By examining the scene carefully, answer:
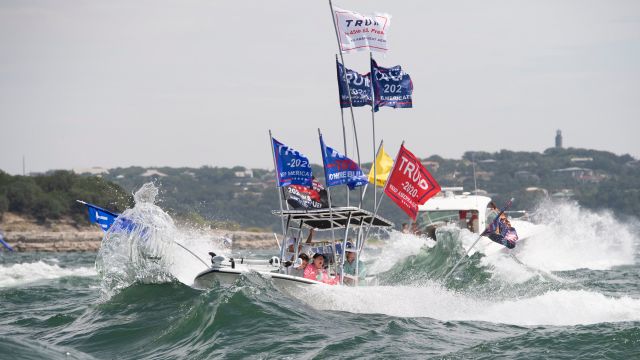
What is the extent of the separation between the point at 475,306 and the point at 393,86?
5.50 m

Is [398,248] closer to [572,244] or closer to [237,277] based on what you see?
[572,244]

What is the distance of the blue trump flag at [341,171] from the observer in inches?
791

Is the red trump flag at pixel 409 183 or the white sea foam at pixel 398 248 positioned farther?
the white sea foam at pixel 398 248

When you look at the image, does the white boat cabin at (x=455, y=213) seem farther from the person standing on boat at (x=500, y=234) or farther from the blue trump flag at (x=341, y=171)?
the blue trump flag at (x=341, y=171)

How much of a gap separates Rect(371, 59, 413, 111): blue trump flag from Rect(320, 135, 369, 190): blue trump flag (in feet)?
9.86

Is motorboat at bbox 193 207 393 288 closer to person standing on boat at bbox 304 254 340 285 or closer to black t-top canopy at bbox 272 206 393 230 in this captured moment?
black t-top canopy at bbox 272 206 393 230

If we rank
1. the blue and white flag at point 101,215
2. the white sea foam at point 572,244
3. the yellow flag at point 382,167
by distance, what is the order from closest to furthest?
the blue and white flag at point 101,215 → the yellow flag at point 382,167 → the white sea foam at point 572,244

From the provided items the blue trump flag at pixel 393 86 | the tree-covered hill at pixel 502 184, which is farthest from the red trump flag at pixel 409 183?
the tree-covered hill at pixel 502 184

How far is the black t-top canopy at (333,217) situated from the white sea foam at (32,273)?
1277 centimetres

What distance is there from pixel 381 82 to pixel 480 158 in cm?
17285

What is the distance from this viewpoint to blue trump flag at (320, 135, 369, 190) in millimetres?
20094

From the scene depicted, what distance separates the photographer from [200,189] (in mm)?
176375

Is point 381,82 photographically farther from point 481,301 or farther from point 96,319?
point 96,319

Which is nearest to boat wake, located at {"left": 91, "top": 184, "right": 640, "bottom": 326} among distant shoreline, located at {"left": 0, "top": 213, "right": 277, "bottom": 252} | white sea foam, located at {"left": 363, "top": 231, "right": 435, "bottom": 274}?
white sea foam, located at {"left": 363, "top": 231, "right": 435, "bottom": 274}
